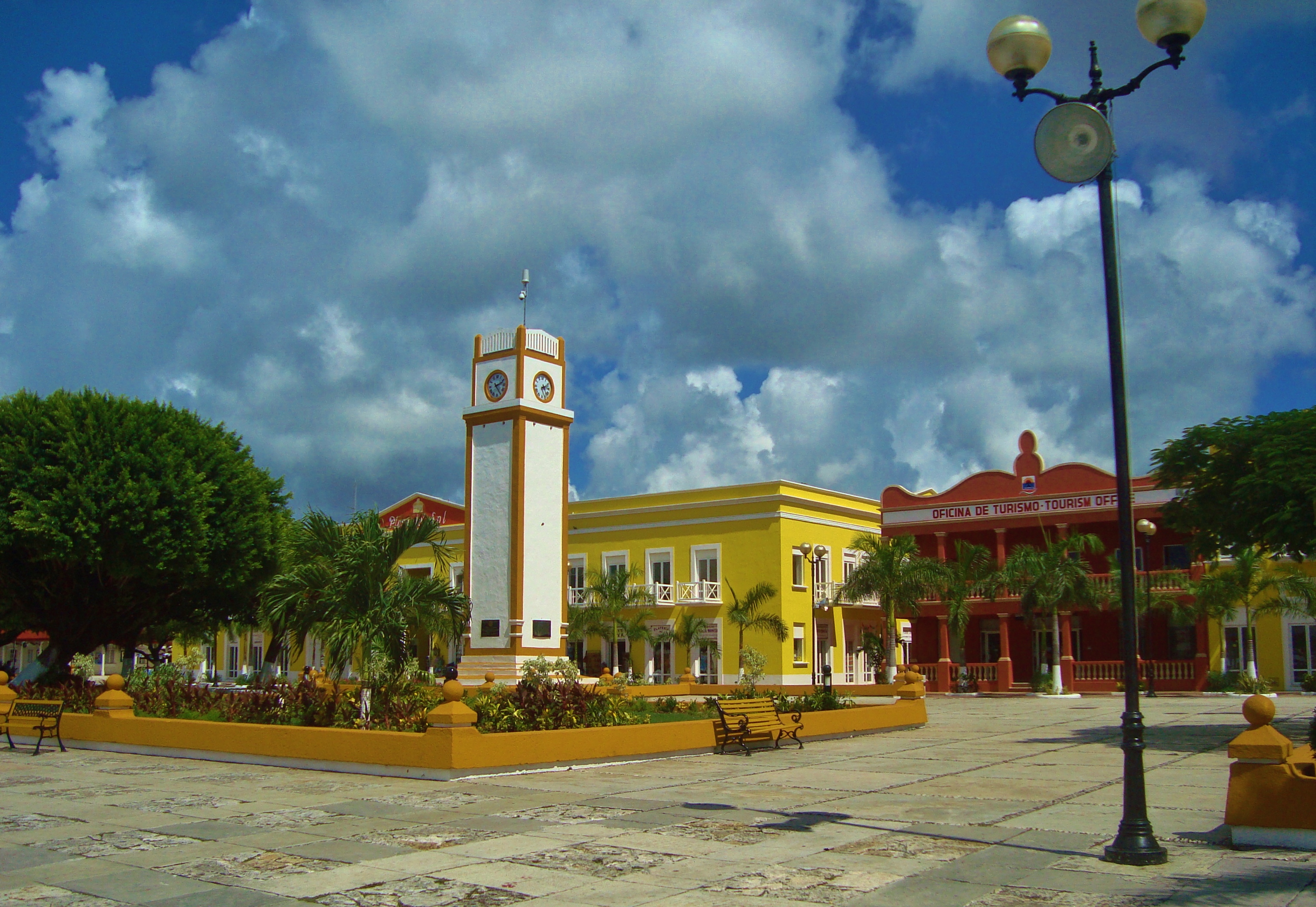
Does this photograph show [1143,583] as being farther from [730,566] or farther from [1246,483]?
[1246,483]

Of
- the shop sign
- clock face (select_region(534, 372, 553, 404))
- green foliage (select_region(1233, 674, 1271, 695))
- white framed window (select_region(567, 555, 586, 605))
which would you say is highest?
clock face (select_region(534, 372, 553, 404))

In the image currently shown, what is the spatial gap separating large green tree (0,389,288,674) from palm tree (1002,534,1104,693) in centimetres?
2444

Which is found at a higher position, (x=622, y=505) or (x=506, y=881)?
(x=622, y=505)

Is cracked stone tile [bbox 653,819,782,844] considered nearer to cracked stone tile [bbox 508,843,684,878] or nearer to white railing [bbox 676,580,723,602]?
cracked stone tile [bbox 508,843,684,878]

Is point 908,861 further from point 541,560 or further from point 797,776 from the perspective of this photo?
point 541,560

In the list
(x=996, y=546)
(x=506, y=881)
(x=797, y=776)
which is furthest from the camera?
(x=996, y=546)

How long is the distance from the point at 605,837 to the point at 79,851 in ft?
14.8

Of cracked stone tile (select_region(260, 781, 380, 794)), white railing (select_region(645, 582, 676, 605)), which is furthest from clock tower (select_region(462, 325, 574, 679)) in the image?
cracked stone tile (select_region(260, 781, 380, 794))

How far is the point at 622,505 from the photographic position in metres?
49.7

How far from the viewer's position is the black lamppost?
8.72 metres

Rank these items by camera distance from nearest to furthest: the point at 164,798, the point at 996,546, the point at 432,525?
the point at 164,798 < the point at 432,525 < the point at 996,546

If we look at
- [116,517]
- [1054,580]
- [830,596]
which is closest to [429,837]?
[116,517]

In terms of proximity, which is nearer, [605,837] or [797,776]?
[605,837]

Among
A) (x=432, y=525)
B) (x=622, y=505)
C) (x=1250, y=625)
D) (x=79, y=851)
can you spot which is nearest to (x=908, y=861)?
(x=79, y=851)
